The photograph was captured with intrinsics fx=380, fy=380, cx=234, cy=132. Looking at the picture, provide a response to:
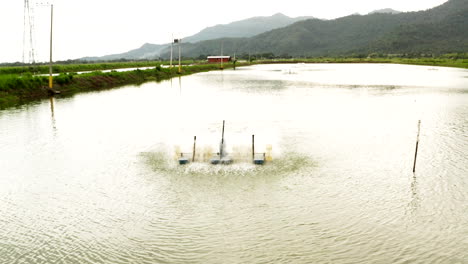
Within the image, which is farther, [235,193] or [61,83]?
[61,83]

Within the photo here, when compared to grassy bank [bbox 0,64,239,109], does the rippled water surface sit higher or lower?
lower

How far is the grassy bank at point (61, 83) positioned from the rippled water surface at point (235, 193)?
52.9 ft

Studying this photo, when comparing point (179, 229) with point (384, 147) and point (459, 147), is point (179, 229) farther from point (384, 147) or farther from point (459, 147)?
point (459, 147)

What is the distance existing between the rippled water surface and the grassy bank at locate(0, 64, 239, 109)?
52.9ft

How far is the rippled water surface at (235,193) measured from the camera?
42.9 feet

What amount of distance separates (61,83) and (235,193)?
53062mm

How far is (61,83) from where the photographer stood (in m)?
61.6

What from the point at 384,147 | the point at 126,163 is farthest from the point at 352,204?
the point at 126,163

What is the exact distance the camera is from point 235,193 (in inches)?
705

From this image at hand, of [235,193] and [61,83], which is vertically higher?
[61,83]

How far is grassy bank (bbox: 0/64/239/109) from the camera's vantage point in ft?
165

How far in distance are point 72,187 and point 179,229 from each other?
768cm

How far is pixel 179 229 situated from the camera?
14367mm

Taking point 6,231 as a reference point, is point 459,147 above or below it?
above
